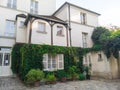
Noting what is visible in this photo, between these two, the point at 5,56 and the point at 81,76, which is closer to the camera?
the point at 81,76

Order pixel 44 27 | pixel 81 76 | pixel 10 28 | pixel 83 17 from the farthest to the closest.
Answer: pixel 83 17, pixel 10 28, pixel 44 27, pixel 81 76

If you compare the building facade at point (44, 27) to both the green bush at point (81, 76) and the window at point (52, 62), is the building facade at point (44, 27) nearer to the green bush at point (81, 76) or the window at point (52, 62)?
the window at point (52, 62)

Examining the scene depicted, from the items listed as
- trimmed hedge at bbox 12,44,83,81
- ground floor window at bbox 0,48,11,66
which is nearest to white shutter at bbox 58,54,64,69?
trimmed hedge at bbox 12,44,83,81

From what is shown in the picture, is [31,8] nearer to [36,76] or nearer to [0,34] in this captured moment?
[0,34]

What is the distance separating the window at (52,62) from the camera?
1163 centimetres

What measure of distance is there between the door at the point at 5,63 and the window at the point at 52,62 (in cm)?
479

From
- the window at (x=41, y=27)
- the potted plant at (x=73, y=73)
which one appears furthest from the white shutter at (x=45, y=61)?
the window at (x=41, y=27)

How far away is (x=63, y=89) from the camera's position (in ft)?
27.9

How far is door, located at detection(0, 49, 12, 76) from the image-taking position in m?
13.4

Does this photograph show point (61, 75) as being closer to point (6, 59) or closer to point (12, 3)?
point (6, 59)

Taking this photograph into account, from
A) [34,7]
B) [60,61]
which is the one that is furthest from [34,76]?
[34,7]

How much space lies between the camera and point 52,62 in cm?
1209

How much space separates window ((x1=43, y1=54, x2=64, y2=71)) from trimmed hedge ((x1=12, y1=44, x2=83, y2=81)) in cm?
41

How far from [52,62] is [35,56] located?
194cm
